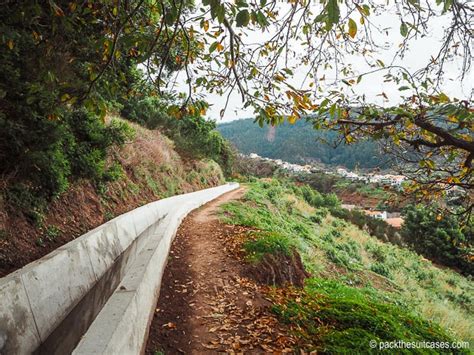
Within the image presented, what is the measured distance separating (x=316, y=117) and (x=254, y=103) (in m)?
0.80

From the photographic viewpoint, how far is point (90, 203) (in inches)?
307

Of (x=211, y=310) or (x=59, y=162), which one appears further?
(x=59, y=162)

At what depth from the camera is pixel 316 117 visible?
3.62 meters

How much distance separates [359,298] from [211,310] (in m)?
3.41

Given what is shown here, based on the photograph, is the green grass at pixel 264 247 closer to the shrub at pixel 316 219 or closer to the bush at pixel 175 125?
the bush at pixel 175 125

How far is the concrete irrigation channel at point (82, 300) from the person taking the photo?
9.73 feet

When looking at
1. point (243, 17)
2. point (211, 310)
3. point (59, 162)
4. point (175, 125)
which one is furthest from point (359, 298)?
point (175, 125)

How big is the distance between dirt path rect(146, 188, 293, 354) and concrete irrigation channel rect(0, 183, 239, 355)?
0.33 m

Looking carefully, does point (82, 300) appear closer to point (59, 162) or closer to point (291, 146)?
point (59, 162)

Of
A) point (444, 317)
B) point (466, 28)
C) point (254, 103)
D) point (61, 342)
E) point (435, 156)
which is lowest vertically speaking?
point (444, 317)

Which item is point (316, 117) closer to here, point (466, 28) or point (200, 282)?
point (466, 28)

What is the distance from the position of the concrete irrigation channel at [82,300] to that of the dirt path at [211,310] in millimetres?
330

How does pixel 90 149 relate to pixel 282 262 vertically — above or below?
above

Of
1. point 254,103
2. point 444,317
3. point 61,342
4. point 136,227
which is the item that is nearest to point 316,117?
point 254,103
